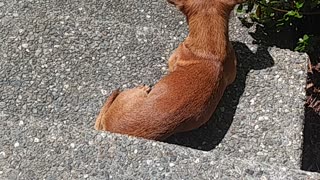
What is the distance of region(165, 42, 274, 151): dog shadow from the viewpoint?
145 inches

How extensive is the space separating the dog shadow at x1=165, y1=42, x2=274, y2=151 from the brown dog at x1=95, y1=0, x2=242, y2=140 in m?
0.07

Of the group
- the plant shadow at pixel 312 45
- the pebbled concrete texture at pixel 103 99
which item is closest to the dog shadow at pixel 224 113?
the pebbled concrete texture at pixel 103 99

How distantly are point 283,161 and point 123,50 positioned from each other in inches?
49.4

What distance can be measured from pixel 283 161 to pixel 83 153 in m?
1.12

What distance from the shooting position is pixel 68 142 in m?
3.21

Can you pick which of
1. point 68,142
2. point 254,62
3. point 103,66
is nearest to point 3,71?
point 103,66

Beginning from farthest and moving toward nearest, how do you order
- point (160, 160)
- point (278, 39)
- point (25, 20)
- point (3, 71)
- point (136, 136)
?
1. point (278, 39)
2. point (25, 20)
3. point (3, 71)
4. point (136, 136)
5. point (160, 160)

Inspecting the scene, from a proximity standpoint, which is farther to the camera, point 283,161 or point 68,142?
point 283,161

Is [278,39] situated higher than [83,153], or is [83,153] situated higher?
[83,153]

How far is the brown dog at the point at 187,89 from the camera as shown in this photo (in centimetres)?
357

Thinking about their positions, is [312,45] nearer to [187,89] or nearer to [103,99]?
[187,89]

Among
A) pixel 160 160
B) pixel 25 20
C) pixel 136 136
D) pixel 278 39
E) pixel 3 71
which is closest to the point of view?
pixel 160 160


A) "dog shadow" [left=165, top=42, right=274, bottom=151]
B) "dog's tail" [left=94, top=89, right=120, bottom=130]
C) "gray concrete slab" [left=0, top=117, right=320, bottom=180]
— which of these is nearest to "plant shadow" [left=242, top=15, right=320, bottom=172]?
"dog shadow" [left=165, top=42, right=274, bottom=151]

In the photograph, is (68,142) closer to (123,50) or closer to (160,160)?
(160,160)
